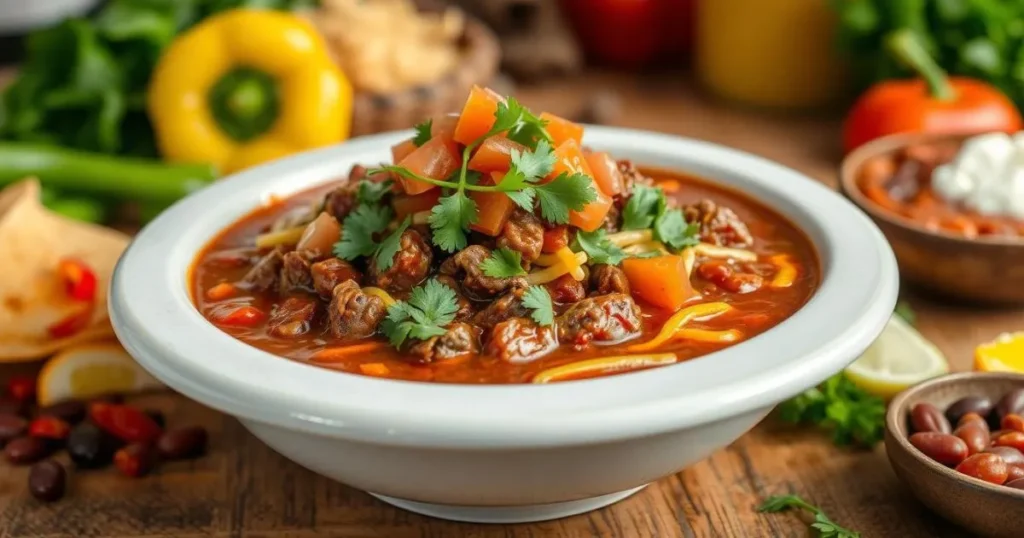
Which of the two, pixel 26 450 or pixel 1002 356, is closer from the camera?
pixel 26 450

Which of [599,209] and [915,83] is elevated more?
[599,209]

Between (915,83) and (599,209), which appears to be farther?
(915,83)

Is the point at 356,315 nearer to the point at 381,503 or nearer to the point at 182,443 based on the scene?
the point at 381,503

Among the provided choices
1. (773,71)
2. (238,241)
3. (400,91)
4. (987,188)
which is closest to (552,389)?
(238,241)

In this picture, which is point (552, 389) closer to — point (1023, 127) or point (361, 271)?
point (361, 271)

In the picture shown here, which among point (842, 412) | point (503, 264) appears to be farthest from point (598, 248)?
point (842, 412)

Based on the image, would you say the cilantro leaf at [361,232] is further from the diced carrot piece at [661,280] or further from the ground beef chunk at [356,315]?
the diced carrot piece at [661,280]

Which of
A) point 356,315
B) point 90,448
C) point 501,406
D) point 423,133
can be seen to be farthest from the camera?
point 90,448
